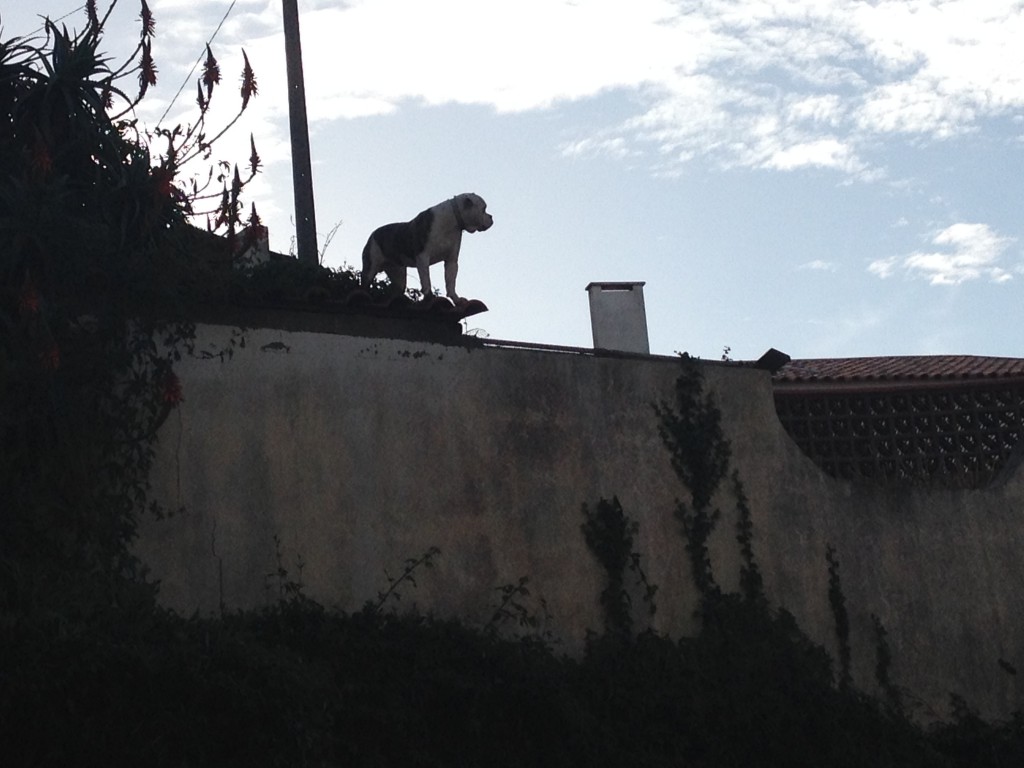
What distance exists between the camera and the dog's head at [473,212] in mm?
13320

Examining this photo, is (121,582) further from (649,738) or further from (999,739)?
(999,739)

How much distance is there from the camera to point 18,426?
9773mm

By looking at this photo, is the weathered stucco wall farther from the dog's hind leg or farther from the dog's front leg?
the dog's hind leg

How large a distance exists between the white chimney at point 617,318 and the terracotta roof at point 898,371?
4.58ft

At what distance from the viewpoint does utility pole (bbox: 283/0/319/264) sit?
16688mm

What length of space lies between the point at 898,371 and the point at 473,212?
14.8ft

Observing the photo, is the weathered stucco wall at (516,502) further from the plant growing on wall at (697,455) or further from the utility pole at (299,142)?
the utility pole at (299,142)

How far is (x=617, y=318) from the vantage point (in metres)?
14.3

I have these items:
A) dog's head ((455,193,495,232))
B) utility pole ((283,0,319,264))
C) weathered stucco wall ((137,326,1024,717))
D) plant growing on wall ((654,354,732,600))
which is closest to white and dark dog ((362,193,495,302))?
dog's head ((455,193,495,232))

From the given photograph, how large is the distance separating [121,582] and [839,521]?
660 centimetres

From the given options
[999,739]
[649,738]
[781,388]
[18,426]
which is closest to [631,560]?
[649,738]

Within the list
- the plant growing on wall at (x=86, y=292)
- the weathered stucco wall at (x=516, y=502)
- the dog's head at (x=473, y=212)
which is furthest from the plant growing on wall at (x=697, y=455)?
A: the plant growing on wall at (x=86, y=292)

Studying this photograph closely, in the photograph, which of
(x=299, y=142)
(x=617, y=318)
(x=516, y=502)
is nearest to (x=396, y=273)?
(x=617, y=318)

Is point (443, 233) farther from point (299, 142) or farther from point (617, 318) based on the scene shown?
point (299, 142)
